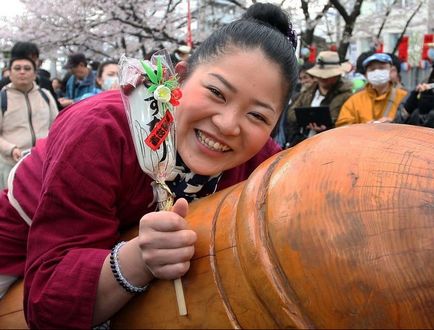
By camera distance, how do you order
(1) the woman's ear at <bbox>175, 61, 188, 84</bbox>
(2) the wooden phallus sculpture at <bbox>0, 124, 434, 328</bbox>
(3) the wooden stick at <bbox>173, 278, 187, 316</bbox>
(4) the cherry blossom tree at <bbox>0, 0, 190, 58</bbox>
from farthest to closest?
(4) the cherry blossom tree at <bbox>0, 0, 190, 58</bbox> → (1) the woman's ear at <bbox>175, 61, 188, 84</bbox> → (3) the wooden stick at <bbox>173, 278, 187, 316</bbox> → (2) the wooden phallus sculpture at <bbox>0, 124, 434, 328</bbox>

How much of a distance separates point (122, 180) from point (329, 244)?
1.98 ft

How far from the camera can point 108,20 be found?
1229 cm

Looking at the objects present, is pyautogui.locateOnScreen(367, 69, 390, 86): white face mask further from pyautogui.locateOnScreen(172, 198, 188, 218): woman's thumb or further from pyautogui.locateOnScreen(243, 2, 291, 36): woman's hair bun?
pyautogui.locateOnScreen(172, 198, 188, 218): woman's thumb

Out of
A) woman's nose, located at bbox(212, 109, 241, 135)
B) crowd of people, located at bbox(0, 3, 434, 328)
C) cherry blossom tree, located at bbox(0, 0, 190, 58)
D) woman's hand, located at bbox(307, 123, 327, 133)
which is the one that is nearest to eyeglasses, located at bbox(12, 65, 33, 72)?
woman's hand, located at bbox(307, 123, 327, 133)

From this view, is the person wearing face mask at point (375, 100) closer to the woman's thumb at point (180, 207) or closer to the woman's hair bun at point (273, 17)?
the woman's hair bun at point (273, 17)

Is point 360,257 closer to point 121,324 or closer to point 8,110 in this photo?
point 121,324

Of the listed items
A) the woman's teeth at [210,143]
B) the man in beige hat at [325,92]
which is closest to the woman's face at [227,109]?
the woman's teeth at [210,143]

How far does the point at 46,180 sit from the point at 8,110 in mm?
3606

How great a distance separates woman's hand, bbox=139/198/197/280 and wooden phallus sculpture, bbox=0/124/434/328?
0.04 metres

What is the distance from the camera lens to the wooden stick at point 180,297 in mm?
1067

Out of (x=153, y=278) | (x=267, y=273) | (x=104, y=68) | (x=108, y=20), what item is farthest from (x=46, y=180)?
(x=108, y=20)

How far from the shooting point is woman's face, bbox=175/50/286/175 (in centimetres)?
128

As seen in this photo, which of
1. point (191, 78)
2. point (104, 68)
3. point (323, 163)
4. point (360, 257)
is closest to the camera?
point (360, 257)

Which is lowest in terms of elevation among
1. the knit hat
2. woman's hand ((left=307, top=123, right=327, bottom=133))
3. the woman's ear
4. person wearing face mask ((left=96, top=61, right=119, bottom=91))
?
woman's hand ((left=307, top=123, right=327, bottom=133))
